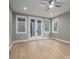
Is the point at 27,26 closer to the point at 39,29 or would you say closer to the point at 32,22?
the point at 32,22

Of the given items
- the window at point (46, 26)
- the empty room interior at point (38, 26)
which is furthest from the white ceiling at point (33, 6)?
the window at point (46, 26)

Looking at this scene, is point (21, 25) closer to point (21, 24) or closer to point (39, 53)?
point (21, 24)

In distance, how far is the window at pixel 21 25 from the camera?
752 cm

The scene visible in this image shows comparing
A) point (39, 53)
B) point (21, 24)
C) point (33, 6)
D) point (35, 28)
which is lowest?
point (39, 53)

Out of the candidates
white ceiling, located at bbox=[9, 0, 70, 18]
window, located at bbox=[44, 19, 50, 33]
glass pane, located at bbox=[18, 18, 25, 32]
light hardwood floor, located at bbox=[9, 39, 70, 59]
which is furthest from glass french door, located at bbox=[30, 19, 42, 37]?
light hardwood floor, located at bbox=[9, 39, 70, 59]

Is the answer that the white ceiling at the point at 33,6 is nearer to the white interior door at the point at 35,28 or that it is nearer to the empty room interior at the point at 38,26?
the empty room interior at the point at 38,26

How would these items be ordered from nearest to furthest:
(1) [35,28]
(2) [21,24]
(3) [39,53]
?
(3) [39,53], (2) [21,24], (1) [35,28]

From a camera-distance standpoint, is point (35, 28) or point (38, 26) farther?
point (38, 26)

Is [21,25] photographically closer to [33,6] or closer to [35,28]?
[35,28]

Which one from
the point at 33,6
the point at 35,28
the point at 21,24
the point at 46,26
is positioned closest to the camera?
the point at 33,6

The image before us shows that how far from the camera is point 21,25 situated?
7.76 meters

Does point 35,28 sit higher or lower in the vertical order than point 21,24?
lower

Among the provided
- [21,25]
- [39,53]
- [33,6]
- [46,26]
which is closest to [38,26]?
[46,26]
